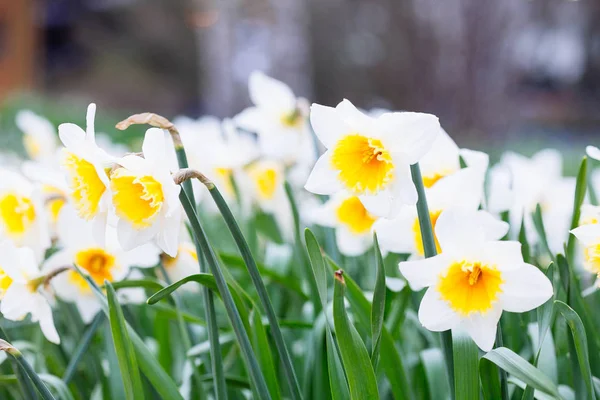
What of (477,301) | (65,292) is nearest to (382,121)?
(477,301)

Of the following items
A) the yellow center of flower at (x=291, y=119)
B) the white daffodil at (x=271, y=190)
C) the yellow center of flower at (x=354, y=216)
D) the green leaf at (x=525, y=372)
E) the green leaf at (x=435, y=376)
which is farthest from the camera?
the white daffodil at (x=271, y=190)

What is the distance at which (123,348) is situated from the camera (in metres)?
0.70

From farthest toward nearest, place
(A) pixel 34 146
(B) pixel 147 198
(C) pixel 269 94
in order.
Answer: (A) pixel 34 146 < (C) pixel 269 94 < (B) pixel 147 198

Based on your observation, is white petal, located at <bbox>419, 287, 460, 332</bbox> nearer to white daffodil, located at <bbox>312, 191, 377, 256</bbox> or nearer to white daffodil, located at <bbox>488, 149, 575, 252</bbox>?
white daffodil, located at <bbox>312, 191, 377, 256</bbox>

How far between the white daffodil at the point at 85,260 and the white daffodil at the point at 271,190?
2.32ft

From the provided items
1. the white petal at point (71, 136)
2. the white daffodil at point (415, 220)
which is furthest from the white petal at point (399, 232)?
the white petal at point (71, 136)

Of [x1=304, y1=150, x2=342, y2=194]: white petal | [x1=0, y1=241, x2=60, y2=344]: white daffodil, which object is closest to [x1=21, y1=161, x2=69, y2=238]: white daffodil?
[x1=0, y1=241, x2=60, y2=344]: white daffodil

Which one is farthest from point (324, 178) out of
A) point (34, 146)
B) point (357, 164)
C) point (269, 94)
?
point (34, 146)

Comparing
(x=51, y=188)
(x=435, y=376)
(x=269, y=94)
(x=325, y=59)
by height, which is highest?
(x=269, y=94)

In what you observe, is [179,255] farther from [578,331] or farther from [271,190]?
[271,190]

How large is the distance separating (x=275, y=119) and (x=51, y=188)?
0.46m

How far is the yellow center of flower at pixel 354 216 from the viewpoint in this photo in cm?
100

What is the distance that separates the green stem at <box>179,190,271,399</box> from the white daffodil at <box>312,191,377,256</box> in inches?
13.5

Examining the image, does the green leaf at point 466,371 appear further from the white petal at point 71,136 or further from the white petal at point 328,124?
the white petal at point 71,136
